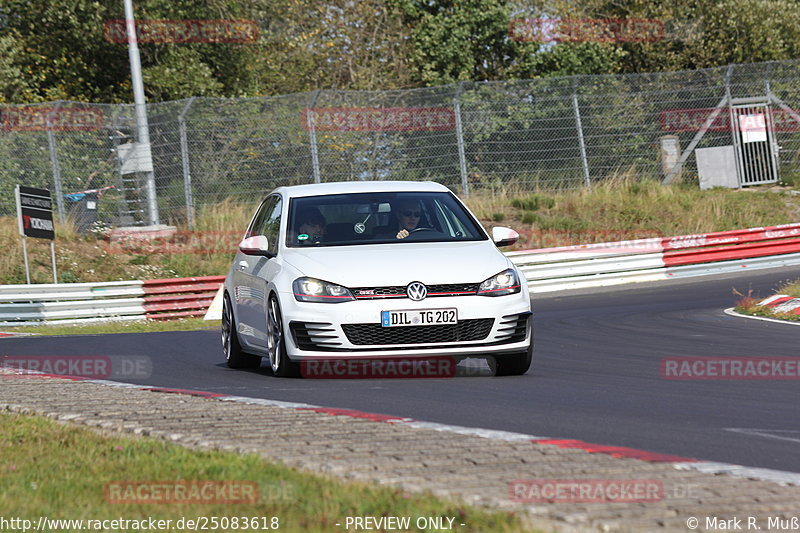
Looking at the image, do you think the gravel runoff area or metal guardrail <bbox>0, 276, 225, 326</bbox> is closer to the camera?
the gravel runoff area

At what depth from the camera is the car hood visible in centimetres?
942

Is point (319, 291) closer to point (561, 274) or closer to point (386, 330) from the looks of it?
point (386, 330)

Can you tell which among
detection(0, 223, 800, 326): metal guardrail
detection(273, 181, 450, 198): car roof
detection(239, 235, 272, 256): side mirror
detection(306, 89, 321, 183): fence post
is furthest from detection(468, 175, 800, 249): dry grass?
detection(239, 235, 272, 256): side mirror

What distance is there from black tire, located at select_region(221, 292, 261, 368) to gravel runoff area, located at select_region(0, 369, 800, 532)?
3473mm

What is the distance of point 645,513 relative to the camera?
434 centimetres

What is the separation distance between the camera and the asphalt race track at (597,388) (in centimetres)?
675

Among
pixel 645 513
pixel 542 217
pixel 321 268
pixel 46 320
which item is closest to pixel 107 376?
pixel 321 268

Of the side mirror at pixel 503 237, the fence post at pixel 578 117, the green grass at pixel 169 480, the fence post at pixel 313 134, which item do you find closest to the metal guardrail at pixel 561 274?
the fence post at pixel 578 117

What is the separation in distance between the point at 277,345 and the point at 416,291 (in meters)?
1.32

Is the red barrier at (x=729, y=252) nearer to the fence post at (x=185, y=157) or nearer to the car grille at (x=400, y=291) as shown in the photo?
the fence post at (x=185, y=157)

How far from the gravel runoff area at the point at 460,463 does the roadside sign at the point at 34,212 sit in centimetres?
1601

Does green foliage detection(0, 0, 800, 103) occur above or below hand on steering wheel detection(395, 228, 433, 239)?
above

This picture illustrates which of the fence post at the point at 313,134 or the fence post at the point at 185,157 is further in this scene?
the fence post at the point at 313,134

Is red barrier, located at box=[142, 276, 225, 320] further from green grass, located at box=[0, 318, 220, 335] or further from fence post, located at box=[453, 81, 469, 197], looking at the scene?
fence post, located at box=[453, 81, 469, 197]
